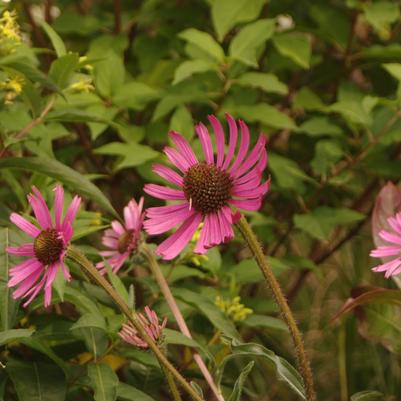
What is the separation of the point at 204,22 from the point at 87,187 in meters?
0.69

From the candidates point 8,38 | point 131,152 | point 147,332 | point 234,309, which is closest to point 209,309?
point 234,309

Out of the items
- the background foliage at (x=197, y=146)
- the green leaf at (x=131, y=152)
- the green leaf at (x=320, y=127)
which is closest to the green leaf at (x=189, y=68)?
the background foliage at (x=197, y=146)

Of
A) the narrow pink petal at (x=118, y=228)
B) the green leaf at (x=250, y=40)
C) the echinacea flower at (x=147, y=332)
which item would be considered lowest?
the echinacea flower at (x=147, y=332)

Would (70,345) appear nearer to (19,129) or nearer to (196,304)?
(196,304)

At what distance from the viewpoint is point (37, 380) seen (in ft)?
2.88

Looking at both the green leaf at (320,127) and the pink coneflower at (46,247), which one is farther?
the green leaf at (320,127)

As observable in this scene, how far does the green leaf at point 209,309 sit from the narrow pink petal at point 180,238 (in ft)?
0.60

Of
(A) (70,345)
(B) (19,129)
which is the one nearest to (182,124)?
(B) (19,129)

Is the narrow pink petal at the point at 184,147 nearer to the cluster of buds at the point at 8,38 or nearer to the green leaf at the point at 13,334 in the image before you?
the green leaf at the point at 13,334

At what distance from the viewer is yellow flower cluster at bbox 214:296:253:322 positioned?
1012 millimetres

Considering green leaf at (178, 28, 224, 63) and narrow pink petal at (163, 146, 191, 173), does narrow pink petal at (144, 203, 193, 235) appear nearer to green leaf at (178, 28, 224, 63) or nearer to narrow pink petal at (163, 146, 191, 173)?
narrow pink petal at (163, 146, 191, 173)

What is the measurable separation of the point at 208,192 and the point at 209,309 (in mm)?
236

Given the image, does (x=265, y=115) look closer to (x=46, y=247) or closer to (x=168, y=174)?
(x=168, y=174)

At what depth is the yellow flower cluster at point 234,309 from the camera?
3.32ft
